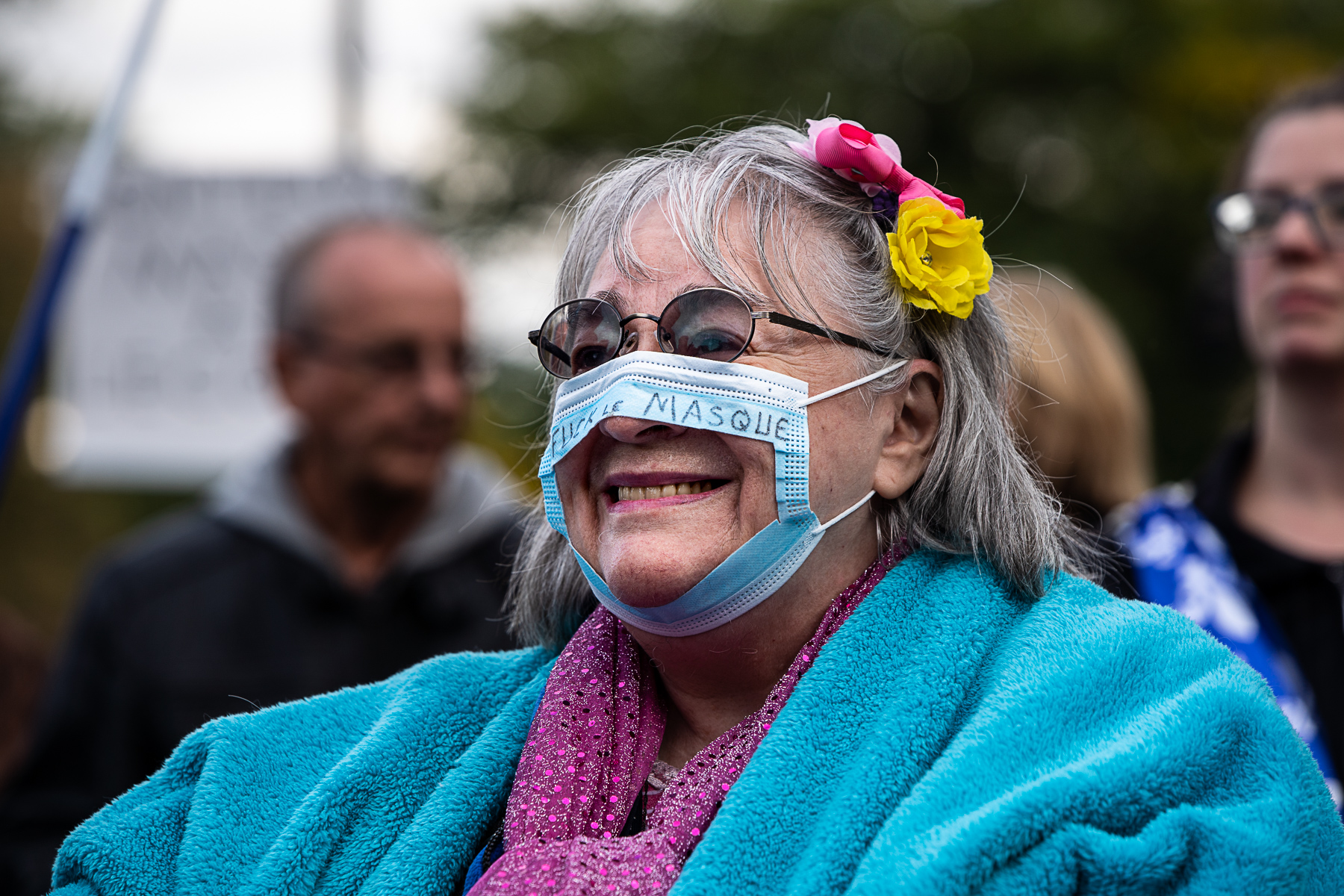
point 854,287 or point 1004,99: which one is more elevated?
point 1004,99

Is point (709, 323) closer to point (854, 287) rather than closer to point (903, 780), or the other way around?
point (854, 287)

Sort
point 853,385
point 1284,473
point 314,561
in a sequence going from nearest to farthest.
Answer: point 853,385 → point 1284,473 → point 314,561

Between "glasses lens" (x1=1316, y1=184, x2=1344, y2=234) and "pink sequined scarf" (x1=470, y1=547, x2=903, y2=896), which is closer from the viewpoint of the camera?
"pink sequined scarf" (x1=470, y1=547, x2=903, y2=896)

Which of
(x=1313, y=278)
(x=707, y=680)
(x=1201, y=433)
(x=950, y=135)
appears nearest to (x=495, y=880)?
(x=707, y=680)

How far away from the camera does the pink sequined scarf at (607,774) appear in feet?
6.77

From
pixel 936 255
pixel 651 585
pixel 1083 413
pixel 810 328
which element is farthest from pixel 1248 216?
pixel 651 585

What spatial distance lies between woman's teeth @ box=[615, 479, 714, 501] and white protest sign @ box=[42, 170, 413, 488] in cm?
340

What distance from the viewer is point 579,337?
236 centimetres

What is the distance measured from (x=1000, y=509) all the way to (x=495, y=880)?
0.98 metres

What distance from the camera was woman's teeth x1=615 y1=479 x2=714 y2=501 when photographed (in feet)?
7.43

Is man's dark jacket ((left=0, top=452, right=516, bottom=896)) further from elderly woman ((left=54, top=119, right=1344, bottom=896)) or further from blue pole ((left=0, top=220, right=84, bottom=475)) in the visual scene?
elderly woman ((left=54, top=119, right=1344, bottom=896))

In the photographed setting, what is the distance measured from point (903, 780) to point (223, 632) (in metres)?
2.57

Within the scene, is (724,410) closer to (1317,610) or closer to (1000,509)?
(1000,509)

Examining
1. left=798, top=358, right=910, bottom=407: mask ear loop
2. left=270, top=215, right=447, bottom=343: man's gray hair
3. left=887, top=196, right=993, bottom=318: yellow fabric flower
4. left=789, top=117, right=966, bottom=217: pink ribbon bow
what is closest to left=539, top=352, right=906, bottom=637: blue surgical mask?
left=798, top=358, right=910, bottom=407: mask ear loop
